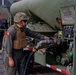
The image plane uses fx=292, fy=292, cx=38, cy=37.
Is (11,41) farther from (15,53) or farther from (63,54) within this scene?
→ (63,54)

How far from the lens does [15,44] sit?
5.18 metres

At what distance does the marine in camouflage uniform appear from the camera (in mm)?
5047

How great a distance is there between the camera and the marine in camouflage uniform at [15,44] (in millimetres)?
5047

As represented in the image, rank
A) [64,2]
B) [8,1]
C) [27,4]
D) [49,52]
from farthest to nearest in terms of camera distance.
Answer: [8,1], [27,4], [49,52], [64,2]

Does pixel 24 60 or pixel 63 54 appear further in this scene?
→ pixel 63 54

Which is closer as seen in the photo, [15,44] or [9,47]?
[9,47]

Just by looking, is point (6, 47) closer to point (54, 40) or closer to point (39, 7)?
point (54, 40)

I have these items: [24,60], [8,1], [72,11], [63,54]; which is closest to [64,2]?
[72,11]

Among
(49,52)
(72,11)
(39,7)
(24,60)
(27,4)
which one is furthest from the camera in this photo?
(27,4)

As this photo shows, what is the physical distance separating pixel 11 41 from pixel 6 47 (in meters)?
0.14

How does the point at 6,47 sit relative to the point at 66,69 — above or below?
above

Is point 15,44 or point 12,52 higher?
point 15,44

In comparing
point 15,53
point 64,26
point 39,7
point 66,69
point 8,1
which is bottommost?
point 66,69

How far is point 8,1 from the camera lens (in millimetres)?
16203
